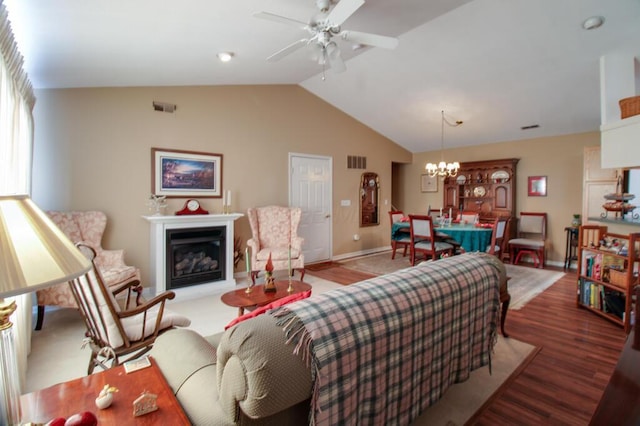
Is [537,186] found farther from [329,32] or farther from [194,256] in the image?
[194,256]

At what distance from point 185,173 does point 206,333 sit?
2.36 m

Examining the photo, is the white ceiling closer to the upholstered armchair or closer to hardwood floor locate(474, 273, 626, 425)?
the upholstered armchair

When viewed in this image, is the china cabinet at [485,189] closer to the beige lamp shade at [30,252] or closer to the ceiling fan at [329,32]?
the ceiling fan at [329,32]

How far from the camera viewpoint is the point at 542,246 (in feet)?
17.8

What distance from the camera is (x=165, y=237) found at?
3869mm

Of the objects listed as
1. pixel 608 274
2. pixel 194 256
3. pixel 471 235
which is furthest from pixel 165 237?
pixel 608 274

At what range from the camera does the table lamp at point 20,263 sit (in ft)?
2.29

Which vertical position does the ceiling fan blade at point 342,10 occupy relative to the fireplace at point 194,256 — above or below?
above

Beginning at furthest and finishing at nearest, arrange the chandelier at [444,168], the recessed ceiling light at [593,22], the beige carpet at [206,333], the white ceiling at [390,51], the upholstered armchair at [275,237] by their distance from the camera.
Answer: the chandelier at [444,168] → the upholstered armchair at [275,237] → the recessed ceiling light at [593,22] → the white ceiling at [390,51] → the beige carpet at [206,333]

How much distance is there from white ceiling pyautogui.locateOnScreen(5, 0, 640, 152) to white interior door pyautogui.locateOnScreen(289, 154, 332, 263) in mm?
1349

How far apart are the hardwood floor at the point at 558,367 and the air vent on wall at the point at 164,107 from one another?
15.1 feet

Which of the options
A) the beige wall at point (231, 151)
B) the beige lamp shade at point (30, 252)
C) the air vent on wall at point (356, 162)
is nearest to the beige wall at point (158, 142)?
the beige wall at point (231, 151)

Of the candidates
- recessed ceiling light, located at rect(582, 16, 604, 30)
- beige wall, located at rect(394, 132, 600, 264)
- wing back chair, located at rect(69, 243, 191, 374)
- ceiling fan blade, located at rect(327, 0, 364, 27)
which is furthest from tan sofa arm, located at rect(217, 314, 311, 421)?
beige wall, located at rect(394, 132, 600, 264)

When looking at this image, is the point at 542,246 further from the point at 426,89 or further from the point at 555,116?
the point at 426,89
